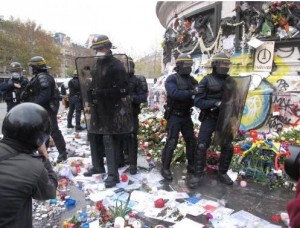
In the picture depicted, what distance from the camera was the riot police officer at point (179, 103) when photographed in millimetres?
4637

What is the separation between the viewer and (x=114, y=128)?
15.6ft

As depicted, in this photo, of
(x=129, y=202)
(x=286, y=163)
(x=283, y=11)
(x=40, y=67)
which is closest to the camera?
(x=286, y=163)

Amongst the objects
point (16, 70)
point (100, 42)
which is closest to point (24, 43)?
point (16, 70)

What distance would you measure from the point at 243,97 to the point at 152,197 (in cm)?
192

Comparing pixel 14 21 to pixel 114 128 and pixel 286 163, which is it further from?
pixel 286 163

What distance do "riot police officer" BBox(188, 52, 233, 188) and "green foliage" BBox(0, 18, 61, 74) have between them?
4029 cm

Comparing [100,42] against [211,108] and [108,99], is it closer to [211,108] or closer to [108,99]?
[108,99]

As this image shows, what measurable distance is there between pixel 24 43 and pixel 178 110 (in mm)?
42564

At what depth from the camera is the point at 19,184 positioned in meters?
1.78

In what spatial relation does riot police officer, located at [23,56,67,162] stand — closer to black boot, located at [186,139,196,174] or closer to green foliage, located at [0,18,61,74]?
black boot, located at [186,139,196,174]

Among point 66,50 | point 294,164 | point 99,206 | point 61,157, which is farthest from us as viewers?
point 66,50

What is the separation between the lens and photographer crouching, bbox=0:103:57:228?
5.76ft

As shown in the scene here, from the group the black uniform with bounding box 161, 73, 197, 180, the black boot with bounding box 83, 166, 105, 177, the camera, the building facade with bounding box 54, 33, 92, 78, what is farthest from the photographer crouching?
the building facade with bounding box 54, 33, 92, 78

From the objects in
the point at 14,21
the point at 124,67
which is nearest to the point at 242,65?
the point at 124,67
